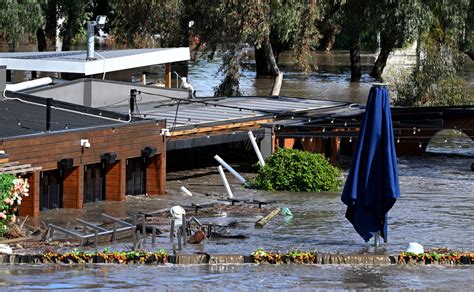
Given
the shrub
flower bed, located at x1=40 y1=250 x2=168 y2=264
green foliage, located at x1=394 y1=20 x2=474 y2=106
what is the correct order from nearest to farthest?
flower bed, located at x1=40 y1=250 x2=168 y2=264, the shrub, green foliage, located at x1=394 y1=20 x2=474 y2=106

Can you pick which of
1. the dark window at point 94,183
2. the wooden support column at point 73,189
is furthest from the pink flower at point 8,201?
the dark window at point 94,183

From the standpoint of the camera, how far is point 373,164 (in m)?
21.7

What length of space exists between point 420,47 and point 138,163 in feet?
79.6

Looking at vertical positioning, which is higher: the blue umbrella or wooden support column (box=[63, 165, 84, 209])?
the blue umbrella

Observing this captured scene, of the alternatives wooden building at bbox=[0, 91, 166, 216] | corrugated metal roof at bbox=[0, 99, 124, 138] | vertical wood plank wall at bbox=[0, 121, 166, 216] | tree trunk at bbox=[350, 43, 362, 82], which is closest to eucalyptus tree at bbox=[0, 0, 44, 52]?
tree trunk at bbox=[350, 43, 362, 82]

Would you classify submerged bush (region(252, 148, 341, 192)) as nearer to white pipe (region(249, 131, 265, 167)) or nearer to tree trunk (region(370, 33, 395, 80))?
white pipe (region(249, 131, 265, 167))

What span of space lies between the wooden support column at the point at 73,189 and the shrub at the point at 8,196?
3705 mm

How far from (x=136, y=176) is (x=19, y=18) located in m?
30.5

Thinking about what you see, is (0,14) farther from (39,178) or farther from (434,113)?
(39,178)

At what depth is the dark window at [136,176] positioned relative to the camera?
30.1 meters

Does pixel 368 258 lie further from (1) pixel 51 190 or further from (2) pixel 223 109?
(2) pixel 223 109

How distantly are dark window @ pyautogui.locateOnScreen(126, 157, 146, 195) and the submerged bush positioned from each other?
3285 millimetres

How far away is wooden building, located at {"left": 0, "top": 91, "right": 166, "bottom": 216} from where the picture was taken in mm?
26141

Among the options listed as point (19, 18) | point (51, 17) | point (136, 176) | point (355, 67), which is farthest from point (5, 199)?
point (51, 17)
